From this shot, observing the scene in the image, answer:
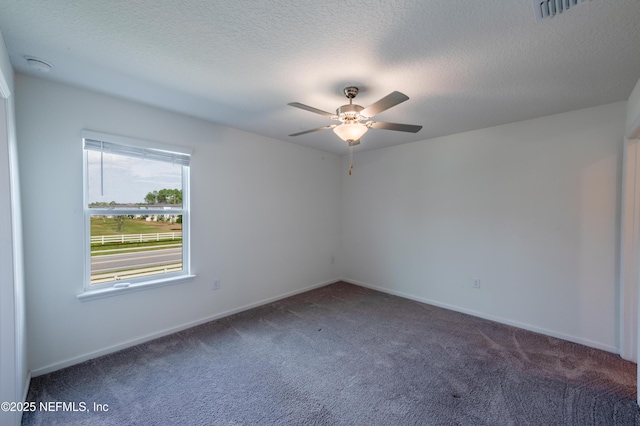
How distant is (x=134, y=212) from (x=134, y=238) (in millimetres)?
275

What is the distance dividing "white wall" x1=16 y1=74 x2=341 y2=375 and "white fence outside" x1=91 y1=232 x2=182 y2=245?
171mm

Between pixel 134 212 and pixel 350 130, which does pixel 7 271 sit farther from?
pixel 350 130

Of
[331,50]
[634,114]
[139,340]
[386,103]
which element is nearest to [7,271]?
[139,340]

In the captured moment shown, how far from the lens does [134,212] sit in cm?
273

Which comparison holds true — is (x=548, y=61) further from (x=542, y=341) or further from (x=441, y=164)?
(x=542, y=341)

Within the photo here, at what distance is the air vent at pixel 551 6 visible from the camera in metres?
1.32

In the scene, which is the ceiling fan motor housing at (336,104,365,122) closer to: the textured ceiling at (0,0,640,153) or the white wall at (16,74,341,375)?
the textured ceiling at (0,0,640,153)

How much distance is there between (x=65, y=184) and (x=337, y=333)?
2935mm

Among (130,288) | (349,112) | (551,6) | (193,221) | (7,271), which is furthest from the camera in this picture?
(193,221)

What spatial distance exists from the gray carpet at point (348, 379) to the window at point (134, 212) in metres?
0.74

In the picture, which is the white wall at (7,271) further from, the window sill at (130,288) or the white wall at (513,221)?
the white wall at (513,221)

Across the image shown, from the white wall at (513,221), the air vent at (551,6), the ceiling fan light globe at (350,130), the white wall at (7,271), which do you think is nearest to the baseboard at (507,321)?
the white wall at (513,221)

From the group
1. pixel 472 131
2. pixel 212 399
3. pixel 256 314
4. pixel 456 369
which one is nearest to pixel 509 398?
pixel 456 369

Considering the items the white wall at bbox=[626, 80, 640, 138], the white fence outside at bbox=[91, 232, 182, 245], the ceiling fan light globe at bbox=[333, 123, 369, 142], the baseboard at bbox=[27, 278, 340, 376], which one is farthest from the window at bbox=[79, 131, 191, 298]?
the white wall at bbox=[626, 80, 640, 138]
